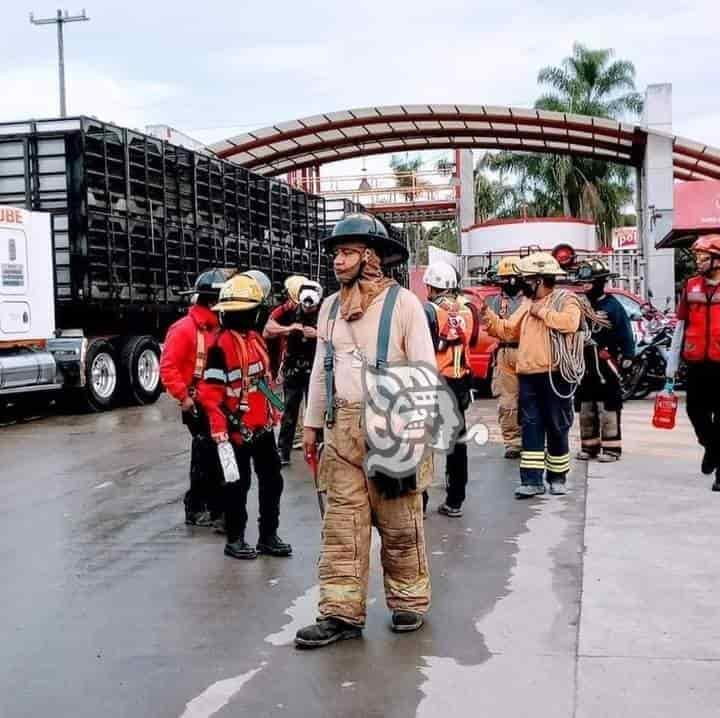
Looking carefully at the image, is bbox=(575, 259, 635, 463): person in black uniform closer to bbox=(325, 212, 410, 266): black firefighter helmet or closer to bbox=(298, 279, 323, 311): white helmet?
bbox=(298, 279, 323, 311): white helmet

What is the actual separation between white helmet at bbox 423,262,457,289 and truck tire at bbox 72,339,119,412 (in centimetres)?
813

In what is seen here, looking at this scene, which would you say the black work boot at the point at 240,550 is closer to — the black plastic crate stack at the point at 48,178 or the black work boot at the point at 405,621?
the black work boot at the point at 405,621

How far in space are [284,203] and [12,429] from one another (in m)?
8.81

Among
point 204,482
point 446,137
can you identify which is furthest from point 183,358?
point 446,137

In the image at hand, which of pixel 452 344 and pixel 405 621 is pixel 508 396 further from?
pixel 405 621

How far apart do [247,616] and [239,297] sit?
6.37 feet

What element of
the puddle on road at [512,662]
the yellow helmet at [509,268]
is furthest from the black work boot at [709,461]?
the puddle on road at [512,662]

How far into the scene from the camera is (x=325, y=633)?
442cm

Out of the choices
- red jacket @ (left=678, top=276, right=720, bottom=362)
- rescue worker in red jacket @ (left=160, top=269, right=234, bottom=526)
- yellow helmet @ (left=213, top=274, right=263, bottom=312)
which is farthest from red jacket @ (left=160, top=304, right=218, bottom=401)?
red jacket @ (left=678, top=276, right=720, bottom=362)

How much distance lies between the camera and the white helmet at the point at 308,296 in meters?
9.08

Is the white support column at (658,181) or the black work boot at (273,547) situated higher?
the white support column at (658,181)

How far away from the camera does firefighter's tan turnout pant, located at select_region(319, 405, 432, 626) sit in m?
4.48

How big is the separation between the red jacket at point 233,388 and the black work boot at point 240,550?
0.62 meters

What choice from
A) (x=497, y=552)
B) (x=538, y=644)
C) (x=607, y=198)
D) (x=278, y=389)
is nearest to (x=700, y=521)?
(x=497, y=552)
